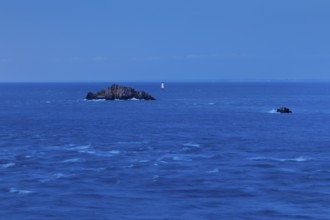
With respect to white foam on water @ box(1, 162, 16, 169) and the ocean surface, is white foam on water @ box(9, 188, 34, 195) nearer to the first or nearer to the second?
the ocean surface

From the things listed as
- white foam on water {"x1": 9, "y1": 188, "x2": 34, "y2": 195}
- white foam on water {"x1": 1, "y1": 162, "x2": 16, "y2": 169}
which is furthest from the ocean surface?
white foam on water {"x1": 9, "y1": 188, "x2": 34, "y2": 195}

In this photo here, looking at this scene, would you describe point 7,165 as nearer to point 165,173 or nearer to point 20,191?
point 20,191

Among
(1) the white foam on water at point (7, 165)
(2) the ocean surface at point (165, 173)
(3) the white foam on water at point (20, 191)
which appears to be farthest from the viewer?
(1) the white foam on water at point (7, 165)

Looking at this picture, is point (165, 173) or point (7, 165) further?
point (7, 165)

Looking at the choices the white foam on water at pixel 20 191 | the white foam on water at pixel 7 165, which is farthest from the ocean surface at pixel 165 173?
the white foam on water at pixel 20 191

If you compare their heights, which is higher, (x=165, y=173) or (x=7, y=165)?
(x=7, y=165)

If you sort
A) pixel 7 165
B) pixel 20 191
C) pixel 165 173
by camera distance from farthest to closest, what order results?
pixel 7 165 → pixel 165 173 → pixel 20 191

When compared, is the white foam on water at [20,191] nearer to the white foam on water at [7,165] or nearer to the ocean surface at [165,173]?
the ocean surface at [165,173]

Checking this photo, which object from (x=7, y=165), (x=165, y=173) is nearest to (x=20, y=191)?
(x=7, y=165)

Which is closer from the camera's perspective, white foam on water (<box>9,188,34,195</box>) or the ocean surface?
the ocean surface

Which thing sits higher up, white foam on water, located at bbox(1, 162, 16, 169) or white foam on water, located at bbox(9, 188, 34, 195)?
white foam on water, located at bbox(1, 162, 16, 169)

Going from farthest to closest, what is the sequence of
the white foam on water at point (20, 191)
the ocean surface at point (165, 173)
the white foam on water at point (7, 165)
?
the white foam on water at point (7, 165), the white foam on water at point (20, 191), the ocean surface at point (165, 173)

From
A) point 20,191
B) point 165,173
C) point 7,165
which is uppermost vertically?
point 7,165

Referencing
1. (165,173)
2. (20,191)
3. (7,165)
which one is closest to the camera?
(20,191)
